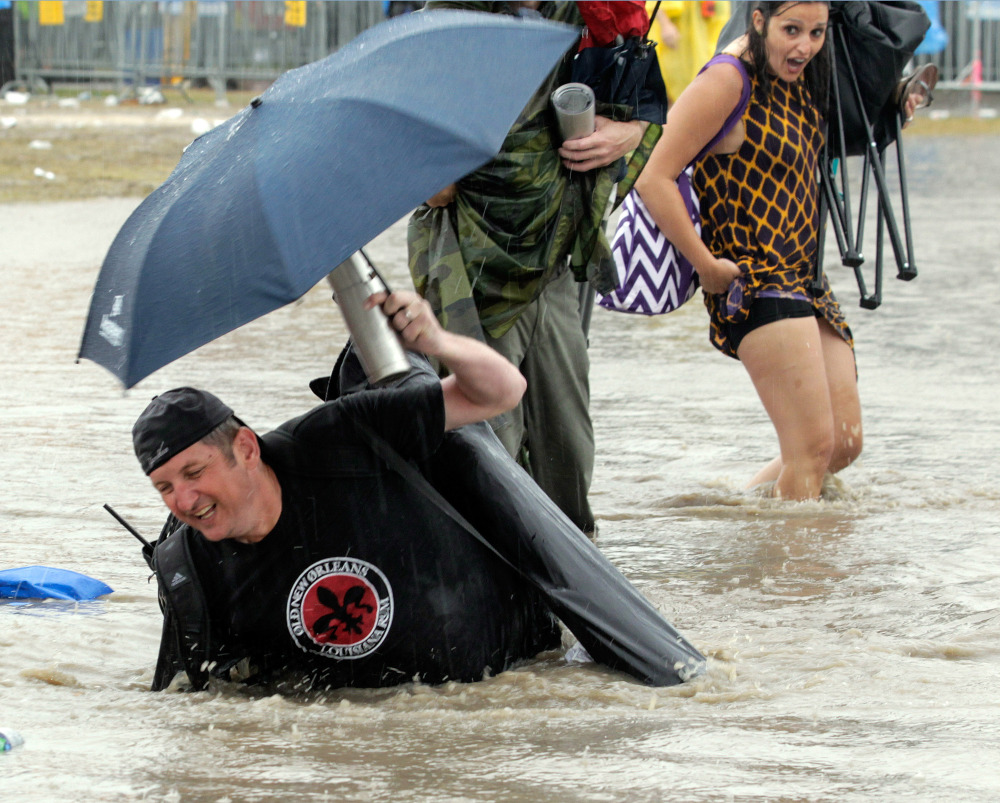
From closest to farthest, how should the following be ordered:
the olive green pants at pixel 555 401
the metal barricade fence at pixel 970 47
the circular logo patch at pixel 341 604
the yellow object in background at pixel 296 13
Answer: the circular logo patch at pixel 341 604
the olive green pants at pixel 555 401
the yellow object in background at pixel 296 13
the metal barricade fence at pixel 970 47

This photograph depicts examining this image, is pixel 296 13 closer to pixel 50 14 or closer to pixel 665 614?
pixel 50 14

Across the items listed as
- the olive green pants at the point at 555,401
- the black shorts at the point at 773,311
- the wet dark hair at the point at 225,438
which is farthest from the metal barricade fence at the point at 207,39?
the wet dark hair at the point at 225,438

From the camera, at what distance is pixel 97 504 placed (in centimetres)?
518

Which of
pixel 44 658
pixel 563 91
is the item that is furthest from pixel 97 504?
pixel 563 91

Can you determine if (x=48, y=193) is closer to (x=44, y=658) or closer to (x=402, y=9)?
(x=402, y=9)

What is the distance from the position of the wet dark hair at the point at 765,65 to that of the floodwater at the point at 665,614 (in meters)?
1.38

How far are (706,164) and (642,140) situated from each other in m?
0.66

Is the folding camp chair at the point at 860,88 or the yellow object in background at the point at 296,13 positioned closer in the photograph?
the folding camp chair at the point at 860,88

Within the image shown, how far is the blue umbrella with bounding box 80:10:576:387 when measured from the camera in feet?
9.34

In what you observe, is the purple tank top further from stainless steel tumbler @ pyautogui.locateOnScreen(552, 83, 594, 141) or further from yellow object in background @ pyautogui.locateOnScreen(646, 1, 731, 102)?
yellow object in background @ pyautogui.locateOnScreen(646, 1, 731, 102)

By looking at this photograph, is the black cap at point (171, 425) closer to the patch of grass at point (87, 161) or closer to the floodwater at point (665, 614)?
the floodwater at point (665, 614)

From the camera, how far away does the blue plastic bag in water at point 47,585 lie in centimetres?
422

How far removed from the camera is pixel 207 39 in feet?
84.8

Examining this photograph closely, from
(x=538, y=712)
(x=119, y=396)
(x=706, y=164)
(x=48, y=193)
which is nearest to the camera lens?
(x=538, y=712)
